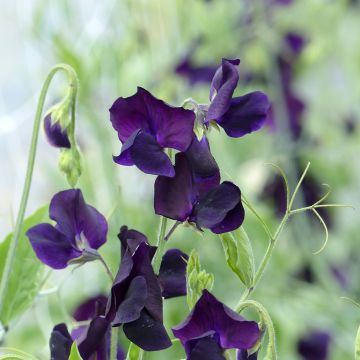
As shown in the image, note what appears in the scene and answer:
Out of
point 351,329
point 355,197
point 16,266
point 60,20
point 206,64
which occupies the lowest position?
point 355,197

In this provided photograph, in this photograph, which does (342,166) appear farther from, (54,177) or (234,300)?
(54,177)

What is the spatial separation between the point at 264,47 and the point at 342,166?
288 millimetres

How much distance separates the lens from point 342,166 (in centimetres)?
188

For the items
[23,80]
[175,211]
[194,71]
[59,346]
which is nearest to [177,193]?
[175,211]

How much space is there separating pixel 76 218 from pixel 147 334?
0.37ft

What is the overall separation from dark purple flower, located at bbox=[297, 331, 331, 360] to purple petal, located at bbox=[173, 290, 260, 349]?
1.21 m

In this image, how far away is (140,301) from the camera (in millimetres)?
475

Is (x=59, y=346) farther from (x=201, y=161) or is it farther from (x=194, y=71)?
(x=194, y=71)

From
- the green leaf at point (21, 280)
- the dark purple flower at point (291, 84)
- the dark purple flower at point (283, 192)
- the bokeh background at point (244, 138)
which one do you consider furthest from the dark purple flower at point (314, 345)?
the green leaf at point (21, 280)

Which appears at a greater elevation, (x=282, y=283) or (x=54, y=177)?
(x=54, y=177)

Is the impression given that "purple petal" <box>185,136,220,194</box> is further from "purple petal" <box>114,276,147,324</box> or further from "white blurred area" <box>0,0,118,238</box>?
"white blurred area" <box>0,0,118,238</box>

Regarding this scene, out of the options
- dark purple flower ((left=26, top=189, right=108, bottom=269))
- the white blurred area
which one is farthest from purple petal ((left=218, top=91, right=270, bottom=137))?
the white blurred area

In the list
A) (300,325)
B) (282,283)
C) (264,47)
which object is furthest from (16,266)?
(264,47)

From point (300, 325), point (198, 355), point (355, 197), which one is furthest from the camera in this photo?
point (355, 197)
